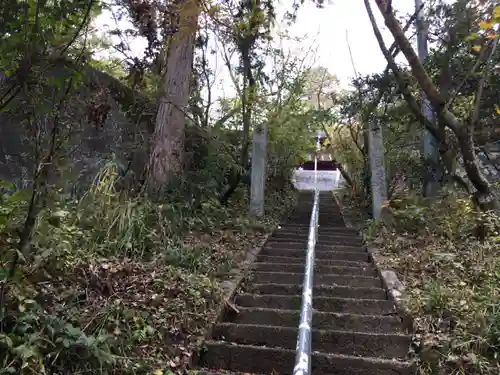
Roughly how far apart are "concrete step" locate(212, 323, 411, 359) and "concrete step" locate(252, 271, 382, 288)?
1517 mm

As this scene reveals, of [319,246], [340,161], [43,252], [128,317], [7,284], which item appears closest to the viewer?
[7,284]

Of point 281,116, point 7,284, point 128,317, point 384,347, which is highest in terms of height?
point 281,116

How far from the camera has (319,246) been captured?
7.91m

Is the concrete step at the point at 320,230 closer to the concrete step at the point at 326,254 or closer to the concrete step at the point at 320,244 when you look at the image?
the concrete step at the point at 320,244

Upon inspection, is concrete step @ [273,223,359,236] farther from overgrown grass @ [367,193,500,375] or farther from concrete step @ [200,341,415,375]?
concrete step @ [200,341,415,375]

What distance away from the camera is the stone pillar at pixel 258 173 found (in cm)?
1018

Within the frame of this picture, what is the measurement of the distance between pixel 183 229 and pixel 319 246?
2.40m

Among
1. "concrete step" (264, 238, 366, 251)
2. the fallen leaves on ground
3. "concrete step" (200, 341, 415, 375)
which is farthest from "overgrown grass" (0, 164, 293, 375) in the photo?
the fallen leaves on ground

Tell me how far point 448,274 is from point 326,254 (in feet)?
7.28

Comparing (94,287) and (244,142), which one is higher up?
(244,142)

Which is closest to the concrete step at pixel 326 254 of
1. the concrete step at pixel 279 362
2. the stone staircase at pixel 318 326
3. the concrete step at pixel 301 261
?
the concrete step at pixel 301 261

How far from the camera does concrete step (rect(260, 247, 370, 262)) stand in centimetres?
718

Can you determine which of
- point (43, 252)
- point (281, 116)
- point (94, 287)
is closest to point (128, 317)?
point (94, 287)

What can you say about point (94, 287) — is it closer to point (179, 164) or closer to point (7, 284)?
point (7, 284)
